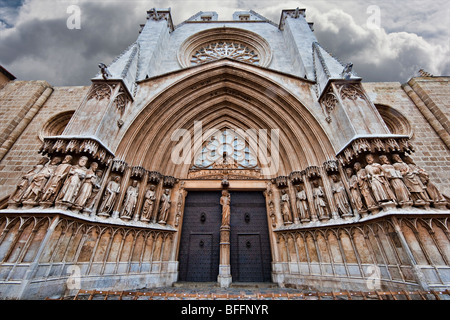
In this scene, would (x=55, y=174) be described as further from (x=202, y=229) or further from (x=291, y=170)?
(x=291, y=170)

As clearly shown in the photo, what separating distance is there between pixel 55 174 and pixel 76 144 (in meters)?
0.80

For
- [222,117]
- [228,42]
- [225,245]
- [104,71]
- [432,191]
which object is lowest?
[225,245]

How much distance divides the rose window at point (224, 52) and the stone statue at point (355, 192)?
25.6 ft

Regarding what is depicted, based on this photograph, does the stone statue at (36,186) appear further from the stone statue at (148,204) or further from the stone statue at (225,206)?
the stone statue at (225,206)

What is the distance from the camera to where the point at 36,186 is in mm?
3791

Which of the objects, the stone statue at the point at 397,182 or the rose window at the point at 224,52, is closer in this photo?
the stone statue at the point at 397,182

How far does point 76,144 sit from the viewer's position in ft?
14.2

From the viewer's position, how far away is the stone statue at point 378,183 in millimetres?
3656

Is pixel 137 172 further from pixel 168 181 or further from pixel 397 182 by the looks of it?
pixel 397 182

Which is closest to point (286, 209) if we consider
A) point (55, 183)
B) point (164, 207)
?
point (164, 207)

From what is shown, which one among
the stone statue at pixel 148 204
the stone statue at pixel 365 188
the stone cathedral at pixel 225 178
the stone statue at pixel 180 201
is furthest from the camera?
the stone statue at pixel 180 201

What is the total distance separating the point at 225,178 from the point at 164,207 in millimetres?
2232

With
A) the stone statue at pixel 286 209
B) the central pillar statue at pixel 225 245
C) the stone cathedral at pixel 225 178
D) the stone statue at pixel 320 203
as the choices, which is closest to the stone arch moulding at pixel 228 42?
the stone cathedral at pixel 225 178

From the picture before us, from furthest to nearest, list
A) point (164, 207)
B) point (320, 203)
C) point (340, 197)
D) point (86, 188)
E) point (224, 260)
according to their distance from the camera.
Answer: point (164, 207), point (224, 260), point (320, 203), point (340, 197), point (86, 188)
